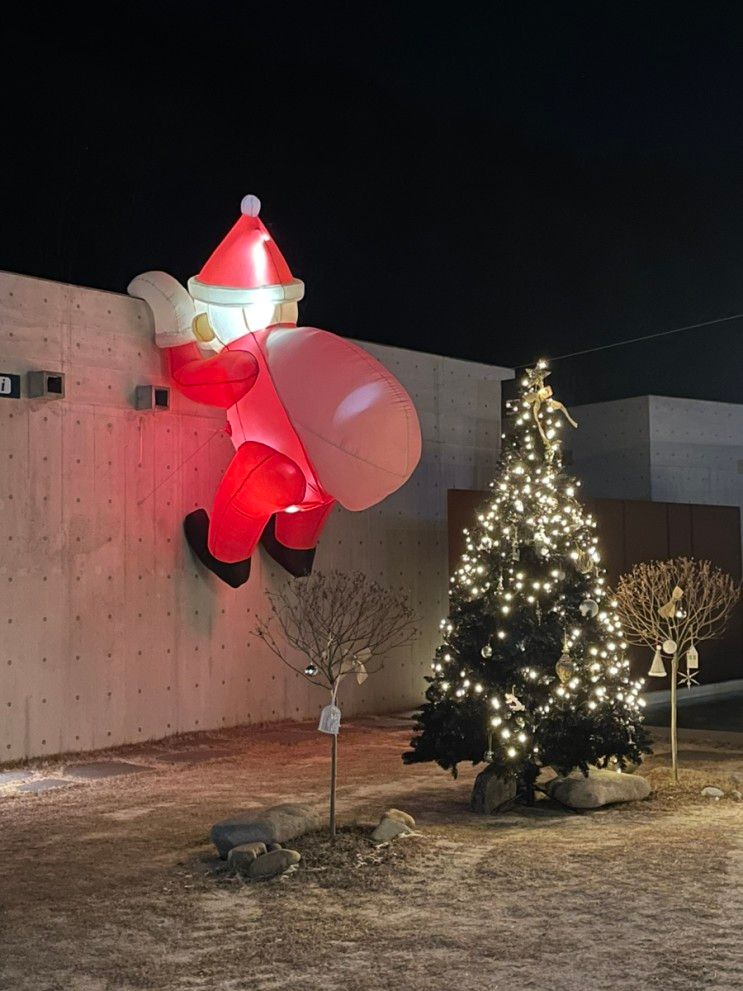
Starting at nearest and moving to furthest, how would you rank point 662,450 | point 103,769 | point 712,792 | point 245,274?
point 712,792 < point 103,769 < point 245,274 < point 662,450

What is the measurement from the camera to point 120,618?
41.5 ft

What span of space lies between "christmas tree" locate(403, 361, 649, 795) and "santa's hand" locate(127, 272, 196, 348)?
463 centimetres

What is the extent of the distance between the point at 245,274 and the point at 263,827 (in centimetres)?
697

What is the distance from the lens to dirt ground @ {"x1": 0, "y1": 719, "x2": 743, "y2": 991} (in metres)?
5.34

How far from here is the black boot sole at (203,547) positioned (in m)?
13.3

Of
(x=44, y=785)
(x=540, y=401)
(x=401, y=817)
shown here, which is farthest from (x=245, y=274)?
(x=401, y=817)

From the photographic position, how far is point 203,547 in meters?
13.3

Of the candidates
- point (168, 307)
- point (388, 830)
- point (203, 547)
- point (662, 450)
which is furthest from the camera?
point (662, 450)

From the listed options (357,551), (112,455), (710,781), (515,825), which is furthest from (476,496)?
(515,825)

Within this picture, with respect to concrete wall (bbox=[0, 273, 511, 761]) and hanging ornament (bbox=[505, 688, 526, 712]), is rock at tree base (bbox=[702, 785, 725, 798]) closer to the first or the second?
hanging ornament (bbox=[505, 688, 526, 712])

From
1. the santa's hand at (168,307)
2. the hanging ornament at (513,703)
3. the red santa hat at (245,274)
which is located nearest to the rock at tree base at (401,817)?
the hanging ornament at (513,703)

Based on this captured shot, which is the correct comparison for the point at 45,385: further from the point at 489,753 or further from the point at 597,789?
the point at 597,789

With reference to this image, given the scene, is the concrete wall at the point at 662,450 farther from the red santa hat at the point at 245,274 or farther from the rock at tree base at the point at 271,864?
the rock at tree base at the point at 271,864

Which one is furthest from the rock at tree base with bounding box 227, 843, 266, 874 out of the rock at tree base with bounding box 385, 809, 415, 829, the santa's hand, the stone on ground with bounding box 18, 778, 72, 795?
the santa's hand
